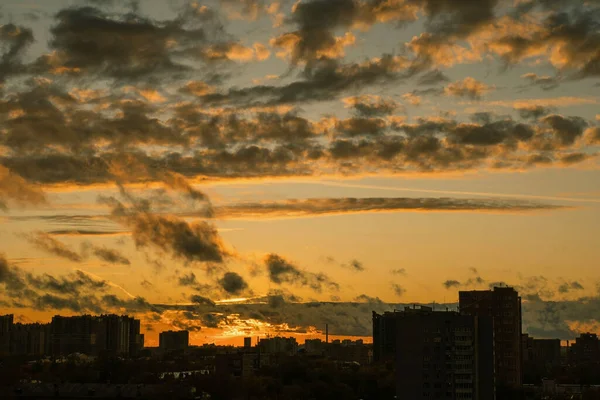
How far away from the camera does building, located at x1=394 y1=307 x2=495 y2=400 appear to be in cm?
9394

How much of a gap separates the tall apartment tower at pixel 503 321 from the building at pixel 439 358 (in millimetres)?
25727

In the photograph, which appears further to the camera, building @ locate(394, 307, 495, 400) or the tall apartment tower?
the tall apartment tower

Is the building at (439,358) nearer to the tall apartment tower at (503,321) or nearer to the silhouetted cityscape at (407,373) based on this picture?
the silhouetted cityscape at (407,373)

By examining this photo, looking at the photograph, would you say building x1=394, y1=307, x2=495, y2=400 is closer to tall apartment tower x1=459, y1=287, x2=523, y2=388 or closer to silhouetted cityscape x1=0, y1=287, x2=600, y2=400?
silhouetted cityscape x1=0, y1=287, x2=600, y2=400

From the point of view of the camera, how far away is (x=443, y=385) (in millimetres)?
93500

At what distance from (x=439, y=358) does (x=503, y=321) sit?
3646 cm

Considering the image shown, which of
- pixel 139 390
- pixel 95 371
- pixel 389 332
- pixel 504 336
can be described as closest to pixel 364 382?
pixel 504 336

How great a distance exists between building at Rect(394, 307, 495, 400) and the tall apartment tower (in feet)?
84.4

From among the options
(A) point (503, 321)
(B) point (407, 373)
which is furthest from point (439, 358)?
(A) point (503, 321)

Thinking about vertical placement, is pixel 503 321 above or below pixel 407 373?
above

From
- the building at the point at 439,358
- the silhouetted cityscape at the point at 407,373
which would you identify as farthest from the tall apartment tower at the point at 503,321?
the building at the point at 439,358

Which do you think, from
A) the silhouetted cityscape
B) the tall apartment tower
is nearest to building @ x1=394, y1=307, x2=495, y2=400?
the silhouetted cityscape

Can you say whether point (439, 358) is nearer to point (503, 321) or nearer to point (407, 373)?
point (407, 373)

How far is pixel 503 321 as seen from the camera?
129 meters
